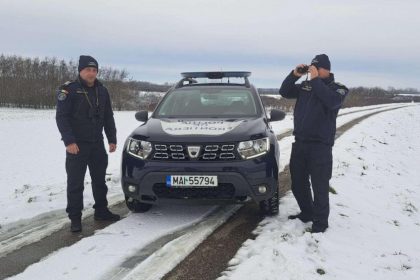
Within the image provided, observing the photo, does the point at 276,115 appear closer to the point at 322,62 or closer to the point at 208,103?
the point at 208,103

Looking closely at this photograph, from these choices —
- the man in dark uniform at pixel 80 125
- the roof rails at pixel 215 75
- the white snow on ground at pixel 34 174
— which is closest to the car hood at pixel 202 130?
the man in dark uniform at pixel 80 125

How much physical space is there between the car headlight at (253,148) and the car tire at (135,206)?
160cm

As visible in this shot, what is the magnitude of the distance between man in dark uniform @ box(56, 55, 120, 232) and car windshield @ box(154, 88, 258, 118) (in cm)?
110

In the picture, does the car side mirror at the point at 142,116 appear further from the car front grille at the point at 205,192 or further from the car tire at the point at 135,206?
the car front grille at the point at 205,192

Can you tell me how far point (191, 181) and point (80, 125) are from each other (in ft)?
4.89

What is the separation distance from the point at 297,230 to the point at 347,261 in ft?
2.58

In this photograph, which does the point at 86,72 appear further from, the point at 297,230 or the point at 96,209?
the point at 297,230

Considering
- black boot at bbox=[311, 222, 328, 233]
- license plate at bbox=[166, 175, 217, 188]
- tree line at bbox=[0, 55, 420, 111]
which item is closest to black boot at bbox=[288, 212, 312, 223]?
black boot at bbox=[311, 222, 328, 233]

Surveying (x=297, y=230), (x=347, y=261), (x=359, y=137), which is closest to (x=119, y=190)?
(x=297, y=230)

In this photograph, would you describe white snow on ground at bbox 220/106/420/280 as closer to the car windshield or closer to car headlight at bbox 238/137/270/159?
car headlight at bbox 238/137/270/159

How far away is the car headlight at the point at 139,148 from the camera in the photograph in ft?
16.6

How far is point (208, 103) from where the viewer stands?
254 inches

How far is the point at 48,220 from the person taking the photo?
564 cm

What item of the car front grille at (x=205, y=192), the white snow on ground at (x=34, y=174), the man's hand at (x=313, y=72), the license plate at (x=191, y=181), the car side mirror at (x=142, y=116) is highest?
the man's hand at (x=313, y=72)
